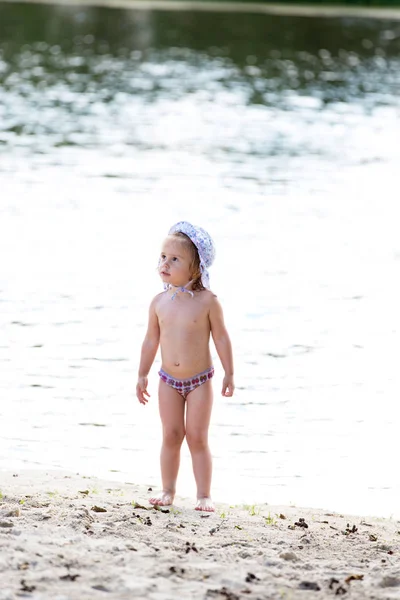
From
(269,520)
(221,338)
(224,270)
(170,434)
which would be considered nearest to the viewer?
(269,520)

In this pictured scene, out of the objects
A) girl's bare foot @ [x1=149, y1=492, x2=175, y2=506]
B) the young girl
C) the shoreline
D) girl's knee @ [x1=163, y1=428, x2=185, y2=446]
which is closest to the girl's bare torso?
the young girl

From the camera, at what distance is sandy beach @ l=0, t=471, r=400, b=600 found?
12.7ft

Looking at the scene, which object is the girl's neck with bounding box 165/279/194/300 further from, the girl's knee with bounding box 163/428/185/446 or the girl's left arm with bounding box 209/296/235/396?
the girl's knee with bounding box 163/428/185/446

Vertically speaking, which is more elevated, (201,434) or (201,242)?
(201,242)

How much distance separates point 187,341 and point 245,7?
5405 cm

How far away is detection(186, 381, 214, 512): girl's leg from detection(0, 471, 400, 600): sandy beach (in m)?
0.09

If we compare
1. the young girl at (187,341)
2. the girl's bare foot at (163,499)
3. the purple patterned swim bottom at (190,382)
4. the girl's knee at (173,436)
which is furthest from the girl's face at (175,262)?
the girl's bare foot at (163,499)

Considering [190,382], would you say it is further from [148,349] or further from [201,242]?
[201,242]

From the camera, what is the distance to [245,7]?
5725 cm

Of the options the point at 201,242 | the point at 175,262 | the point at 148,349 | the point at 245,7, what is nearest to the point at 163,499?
the point at 148,349

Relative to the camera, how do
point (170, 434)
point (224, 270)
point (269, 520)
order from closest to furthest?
1. point (269, 520)
2. point (170, 434)
3. point (224, 270)

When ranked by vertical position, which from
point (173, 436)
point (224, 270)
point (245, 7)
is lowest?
point (245, 7)

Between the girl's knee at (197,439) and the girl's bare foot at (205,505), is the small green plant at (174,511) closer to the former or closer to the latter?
the girl's bare foot at (205,505)

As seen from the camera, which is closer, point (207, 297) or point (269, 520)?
point (269, 520)
